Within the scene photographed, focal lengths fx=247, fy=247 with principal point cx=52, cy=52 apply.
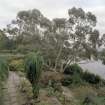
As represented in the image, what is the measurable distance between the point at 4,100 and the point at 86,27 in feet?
48.1

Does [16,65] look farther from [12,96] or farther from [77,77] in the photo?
[12,96]

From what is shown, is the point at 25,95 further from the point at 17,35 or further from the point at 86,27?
the point at 17,35

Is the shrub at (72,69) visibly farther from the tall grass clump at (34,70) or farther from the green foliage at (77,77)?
the tall grass clump at (34,70)

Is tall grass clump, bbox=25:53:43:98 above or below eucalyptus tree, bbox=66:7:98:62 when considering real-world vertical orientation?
below

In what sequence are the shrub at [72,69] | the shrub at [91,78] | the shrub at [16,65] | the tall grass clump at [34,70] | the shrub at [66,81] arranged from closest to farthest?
the tall grass clump at [34,70]
the shrub at [16,65]
the shrub at [66,81]
the shrub at [91,78]
the shrub at [72,69]

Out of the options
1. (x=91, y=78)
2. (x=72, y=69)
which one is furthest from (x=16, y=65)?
(x=91, y=78)

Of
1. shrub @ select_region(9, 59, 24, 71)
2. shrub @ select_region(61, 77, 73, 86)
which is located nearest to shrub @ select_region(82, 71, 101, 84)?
shrub @ select_region(61, 77, 73, 86)

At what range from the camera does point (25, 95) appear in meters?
10.4

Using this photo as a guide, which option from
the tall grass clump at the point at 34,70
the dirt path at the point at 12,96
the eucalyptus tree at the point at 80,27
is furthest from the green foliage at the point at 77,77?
the tall grass clump at the point at 34,70

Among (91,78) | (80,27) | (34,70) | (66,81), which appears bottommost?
(91,78)

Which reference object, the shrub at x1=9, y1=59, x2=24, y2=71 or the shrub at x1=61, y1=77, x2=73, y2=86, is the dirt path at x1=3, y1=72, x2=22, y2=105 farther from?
the shrub at x1=61, y1=77, x2=73, y2=86

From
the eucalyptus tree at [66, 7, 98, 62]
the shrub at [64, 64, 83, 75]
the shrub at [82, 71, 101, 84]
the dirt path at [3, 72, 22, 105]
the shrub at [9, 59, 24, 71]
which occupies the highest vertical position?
the eucalyptus tree at [66, 7, 98, 62]

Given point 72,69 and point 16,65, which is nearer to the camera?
point 16,65

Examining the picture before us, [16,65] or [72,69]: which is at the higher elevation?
[16,65]
